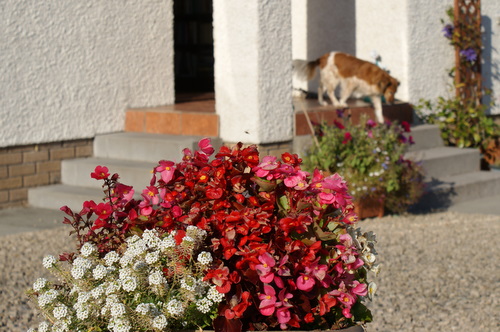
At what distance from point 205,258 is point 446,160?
23.1ft

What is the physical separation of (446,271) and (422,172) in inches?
96.4

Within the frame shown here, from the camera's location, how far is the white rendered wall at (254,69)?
7.95 m

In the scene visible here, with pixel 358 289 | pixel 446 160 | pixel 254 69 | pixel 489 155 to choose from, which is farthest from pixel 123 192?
pixel 489 155

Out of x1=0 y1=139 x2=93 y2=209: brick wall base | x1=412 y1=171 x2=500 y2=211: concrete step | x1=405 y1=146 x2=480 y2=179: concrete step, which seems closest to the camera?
x1=0 y1=139 x2=93 y2=209: brick wall base

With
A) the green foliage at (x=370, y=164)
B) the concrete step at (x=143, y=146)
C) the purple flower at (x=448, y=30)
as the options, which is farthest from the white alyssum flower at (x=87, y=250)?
the purple flower at (x=448, y=30)

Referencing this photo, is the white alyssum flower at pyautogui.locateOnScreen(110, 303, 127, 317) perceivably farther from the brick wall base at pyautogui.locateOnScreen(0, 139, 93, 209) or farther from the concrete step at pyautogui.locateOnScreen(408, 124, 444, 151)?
the concrete step at pyautogui.locateOnScreen(408, 124, 444, 151)

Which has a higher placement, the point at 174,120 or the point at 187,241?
the point at 174,120

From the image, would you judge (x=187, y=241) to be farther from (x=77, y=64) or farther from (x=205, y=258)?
(x=77, y=64)

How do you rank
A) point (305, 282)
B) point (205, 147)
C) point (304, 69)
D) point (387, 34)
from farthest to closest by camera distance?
point (387, 34) < point (304, 69) < point (205, 147) < point (305, 282)

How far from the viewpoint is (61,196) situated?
8031 millimetres

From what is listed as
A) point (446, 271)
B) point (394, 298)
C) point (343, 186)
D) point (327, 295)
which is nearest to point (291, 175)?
point (343, 186)

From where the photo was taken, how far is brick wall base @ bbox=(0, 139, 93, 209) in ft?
26.4

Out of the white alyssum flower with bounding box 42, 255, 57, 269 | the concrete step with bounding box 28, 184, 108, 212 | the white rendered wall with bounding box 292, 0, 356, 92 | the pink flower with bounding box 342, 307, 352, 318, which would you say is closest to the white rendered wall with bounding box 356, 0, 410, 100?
the white rendered wall with bounding box 292, 0, 356, 92

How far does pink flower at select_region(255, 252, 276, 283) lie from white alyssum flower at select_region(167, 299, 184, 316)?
0.27 m
